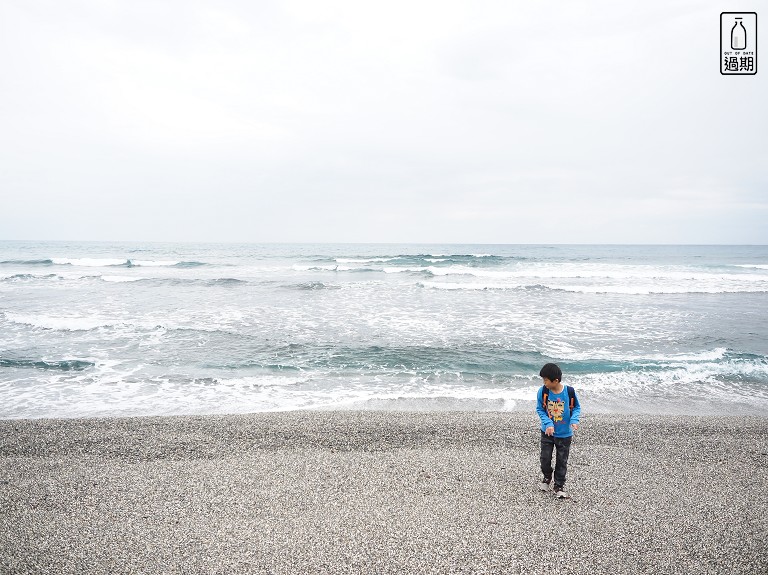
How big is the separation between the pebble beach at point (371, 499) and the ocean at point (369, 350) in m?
2.15

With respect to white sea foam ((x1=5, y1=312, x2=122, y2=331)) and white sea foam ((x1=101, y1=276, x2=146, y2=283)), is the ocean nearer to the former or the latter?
white sea foam ((x1=5, y1=312, x2=122, y2=331))

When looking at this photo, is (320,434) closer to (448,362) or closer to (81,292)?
(448,362)

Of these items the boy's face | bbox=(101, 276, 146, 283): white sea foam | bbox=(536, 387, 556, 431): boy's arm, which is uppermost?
bbox=(101, 276, 146, 283): white sea foam

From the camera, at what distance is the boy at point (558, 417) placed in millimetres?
4637

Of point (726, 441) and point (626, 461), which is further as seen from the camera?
point (726, 441)

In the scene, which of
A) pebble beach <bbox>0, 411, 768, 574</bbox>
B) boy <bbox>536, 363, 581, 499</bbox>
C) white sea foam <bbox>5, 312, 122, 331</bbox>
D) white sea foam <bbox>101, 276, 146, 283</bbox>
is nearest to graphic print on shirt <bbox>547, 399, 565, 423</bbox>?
boy <bbox>536, 363, 581, 499</bbox>

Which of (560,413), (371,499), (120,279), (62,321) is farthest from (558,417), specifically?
(120,279)

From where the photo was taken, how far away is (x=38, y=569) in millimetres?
3605

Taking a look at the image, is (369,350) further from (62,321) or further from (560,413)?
(62,321)

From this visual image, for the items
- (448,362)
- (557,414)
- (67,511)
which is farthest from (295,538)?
(448,362)

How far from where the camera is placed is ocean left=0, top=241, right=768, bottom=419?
915 cm

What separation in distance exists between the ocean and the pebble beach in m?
2.15

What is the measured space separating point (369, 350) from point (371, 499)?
26.7ft

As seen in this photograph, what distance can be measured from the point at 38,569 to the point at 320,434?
363 cm
